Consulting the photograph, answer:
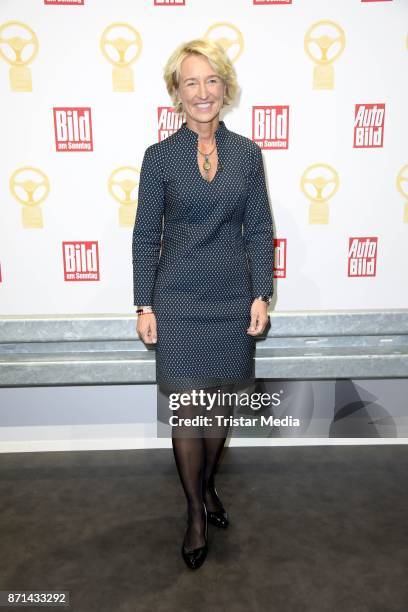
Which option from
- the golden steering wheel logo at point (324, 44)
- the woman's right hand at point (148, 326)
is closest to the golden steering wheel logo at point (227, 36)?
the golden steering wheel logo at point (324, 44)

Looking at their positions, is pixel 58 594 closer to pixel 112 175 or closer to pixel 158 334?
pixel 158 334

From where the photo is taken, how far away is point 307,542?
6.56 feet

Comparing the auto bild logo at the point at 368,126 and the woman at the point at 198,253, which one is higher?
the auto bild logo at the point at 368,126

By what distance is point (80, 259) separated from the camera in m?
2.33

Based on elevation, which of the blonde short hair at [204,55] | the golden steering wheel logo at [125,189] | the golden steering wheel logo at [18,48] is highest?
the golden steering wheel logo at [18,48]

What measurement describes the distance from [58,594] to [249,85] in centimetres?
197

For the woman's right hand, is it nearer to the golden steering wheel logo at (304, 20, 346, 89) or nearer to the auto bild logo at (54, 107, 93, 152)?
the auto bild logo at (54, 107, 93, 152)

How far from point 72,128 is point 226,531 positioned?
1689 millimetres

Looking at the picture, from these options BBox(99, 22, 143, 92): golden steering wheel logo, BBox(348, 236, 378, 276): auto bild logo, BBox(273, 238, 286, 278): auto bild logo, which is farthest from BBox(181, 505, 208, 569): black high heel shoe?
BBox(99, 22, 143, 92): golden steering wheel logo

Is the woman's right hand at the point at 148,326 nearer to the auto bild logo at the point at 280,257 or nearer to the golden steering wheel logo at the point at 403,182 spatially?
the auto bild logo at the point at 280,257

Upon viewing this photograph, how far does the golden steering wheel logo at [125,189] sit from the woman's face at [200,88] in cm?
50

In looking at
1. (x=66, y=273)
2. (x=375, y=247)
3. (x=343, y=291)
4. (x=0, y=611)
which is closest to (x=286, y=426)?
(x=343, y=291)

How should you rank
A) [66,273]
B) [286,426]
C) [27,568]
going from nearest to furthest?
[27,568], [66,273], [286,426]

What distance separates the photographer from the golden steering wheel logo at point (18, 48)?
6.98ft
